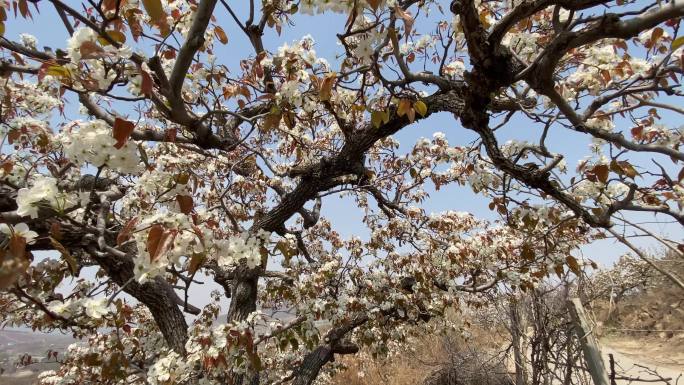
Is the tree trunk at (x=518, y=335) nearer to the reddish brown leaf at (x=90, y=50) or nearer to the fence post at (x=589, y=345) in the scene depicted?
the fence post at (x=589, y=345)

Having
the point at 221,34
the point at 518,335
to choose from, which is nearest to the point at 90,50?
the point at 221,34

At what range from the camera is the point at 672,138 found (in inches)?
92.6

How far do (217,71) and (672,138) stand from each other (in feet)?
11.6

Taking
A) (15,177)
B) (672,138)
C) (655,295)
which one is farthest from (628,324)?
(15,177)

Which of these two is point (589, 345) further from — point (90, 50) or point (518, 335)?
point (90, 50)

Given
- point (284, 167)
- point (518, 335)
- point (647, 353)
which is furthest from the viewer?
point (647, 353)

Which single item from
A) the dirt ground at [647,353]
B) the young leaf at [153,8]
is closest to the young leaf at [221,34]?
the young leaf at [153,8]

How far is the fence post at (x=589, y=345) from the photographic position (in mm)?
2195

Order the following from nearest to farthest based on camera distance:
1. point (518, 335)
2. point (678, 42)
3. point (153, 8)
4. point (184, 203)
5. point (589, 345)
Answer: point (153, 8) → point (678, 42) → point (184, 203) → point (589, 345) → point (518, 335)

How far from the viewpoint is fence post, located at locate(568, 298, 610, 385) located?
7.20ft

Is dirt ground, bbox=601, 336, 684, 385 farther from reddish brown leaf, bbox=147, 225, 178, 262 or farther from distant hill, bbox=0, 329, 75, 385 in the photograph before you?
distant hill, bbox=0, 329, 75, 385

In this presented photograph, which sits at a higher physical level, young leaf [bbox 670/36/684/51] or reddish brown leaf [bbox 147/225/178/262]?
young leaf [bbox 670/36/684/51]

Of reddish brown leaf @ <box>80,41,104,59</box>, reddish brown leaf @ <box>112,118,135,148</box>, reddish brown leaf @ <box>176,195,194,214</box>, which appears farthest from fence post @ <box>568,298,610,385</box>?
reddish brown leaf @ <box>80,41,104,59</box>

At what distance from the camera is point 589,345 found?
7.47 feet
